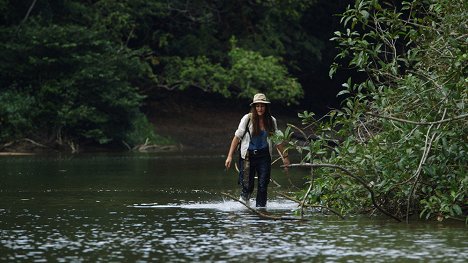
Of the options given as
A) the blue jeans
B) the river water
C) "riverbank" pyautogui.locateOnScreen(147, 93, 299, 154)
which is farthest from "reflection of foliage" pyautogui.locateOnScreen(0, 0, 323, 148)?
the blue jeans

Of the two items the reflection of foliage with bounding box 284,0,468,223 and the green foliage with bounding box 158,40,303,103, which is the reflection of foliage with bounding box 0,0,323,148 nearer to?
the green foliage with bounding box 158,40,303,103

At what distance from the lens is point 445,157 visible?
15.8 meters

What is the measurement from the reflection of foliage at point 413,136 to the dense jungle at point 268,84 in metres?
0.03

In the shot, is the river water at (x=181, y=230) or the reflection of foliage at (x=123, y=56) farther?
the reflection of foliage at (x=123, y=56)

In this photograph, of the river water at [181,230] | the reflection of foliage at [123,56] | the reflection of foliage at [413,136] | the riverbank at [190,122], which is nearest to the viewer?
the river water at [181,230]

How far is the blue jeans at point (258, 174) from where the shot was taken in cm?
1884

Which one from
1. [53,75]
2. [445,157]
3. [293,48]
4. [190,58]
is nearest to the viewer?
[445,157]

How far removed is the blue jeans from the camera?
742 inches

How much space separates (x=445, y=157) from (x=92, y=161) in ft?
66.2

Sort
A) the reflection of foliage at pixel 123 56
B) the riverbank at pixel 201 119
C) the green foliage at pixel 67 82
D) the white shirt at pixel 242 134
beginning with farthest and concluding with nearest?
the riverbank at pixel 201 119, the reflection of foliage at pixel 123 56, the green foliage at pixel 67 82, the white shirt at pixel 242 134

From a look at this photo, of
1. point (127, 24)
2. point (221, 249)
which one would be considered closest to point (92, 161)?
point (127, 24)

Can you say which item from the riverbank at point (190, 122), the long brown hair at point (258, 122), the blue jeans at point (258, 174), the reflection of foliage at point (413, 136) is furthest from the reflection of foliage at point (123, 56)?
the reflection of foliage at point (413, 136)

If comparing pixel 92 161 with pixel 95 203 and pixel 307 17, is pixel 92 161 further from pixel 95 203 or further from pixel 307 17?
pixel 307 17

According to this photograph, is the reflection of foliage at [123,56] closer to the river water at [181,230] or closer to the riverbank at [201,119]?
the riverbank at [201,119]
